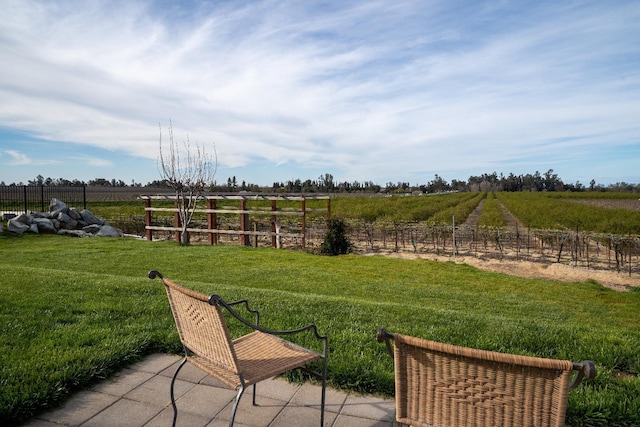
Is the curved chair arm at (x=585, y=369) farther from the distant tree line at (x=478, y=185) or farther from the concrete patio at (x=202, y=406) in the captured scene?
the distant tree line at (x=478, y=185)

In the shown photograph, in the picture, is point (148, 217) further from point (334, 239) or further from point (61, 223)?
point (334, 239)

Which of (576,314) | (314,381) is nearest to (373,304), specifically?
(314,381)

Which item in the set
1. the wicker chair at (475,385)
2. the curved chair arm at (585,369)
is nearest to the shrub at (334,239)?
the wicker chair at (475,385)

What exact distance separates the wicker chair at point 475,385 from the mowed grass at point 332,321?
1129 mm

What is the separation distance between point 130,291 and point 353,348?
2.96 meters

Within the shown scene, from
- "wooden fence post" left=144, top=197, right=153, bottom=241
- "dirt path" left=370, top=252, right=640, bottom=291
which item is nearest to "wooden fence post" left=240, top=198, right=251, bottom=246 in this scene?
"wooden fence post" left=144, top=197, right=153, bottom=241

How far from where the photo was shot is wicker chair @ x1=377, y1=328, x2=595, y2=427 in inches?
48.4

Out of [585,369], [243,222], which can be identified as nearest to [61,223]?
[243,222]

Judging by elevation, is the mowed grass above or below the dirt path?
above

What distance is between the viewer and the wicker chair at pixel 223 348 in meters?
1.73

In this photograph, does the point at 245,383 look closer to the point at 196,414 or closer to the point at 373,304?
the point at 196,414

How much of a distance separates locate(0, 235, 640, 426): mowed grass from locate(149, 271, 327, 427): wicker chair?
2.02 ft

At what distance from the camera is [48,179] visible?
3962cm

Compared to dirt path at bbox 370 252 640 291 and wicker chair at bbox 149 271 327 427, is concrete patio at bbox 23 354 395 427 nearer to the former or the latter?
wicker chair at bbox 149 271 327 427
